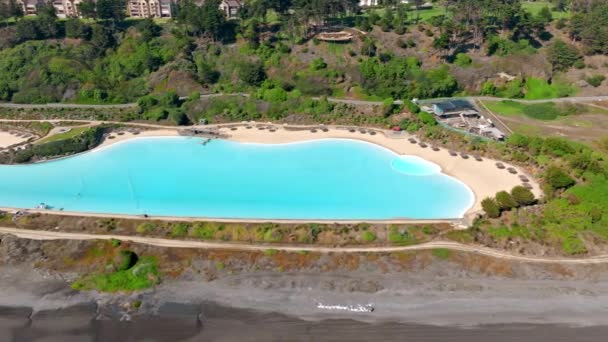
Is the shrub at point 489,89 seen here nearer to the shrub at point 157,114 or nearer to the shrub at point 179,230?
the shrub at point 157,114

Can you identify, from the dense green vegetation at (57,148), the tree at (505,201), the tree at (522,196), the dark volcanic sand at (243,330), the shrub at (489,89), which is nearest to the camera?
the dark volcanic sand at (243,330)

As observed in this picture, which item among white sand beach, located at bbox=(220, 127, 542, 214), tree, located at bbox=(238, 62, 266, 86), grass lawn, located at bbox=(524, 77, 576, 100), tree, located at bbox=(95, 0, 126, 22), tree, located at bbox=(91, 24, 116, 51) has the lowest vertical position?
white sand beach, located at bbox=(220, 127, 542, 214)

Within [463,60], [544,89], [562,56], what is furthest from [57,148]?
[562,56]

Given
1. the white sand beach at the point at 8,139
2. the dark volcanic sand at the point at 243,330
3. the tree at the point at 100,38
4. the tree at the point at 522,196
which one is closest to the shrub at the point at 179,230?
the dark volcanic sand at the point at 243,330

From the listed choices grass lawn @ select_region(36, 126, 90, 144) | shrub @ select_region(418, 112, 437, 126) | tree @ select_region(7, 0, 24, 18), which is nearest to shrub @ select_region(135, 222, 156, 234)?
grass lawn @ select_region(36, 126, 90, 144)

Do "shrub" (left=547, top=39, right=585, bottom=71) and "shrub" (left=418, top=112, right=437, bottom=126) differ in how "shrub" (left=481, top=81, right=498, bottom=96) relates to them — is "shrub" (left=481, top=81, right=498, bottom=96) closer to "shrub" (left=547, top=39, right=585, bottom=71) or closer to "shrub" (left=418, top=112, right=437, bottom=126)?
"shrub" (left=547, top=39, right=585, bottom=71)
